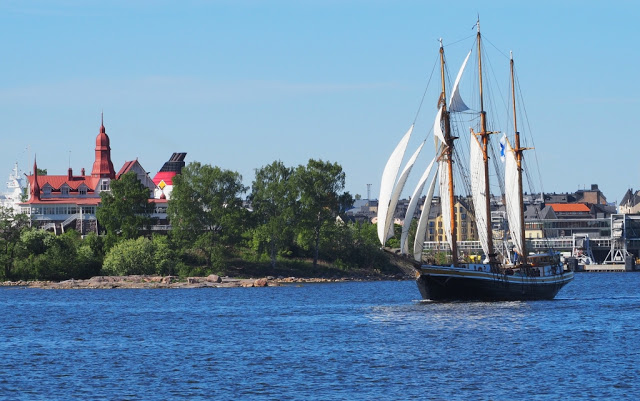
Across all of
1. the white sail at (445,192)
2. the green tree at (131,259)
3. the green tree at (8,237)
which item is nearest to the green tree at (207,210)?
the green tree at (131,259)

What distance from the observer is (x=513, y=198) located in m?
94.3

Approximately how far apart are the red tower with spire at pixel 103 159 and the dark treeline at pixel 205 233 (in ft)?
54.9

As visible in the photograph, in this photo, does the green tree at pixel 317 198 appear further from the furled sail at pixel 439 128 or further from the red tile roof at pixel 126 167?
the furled sail at pixel 439 128

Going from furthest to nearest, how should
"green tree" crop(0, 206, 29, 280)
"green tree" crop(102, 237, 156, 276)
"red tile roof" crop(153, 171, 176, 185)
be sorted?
"red tile roof" crop(153, 171, 176, 185), "green tree" crop(0, 206, 29, 280), "green tree" crop(102, 237, 156, 276)

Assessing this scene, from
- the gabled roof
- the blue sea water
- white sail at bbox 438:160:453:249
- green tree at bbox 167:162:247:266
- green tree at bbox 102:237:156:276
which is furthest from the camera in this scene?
the gabled roof

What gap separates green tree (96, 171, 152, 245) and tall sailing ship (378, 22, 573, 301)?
58.6 metres

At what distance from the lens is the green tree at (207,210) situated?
138m

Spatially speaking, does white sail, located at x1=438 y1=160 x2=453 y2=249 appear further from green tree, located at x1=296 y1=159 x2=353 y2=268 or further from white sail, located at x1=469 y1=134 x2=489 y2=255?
green tree, located at x1=296 y1=159 x2=353 y2=268

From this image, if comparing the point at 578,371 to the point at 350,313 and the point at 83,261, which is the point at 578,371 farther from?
the point at 83,261

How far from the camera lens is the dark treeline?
13050 cm

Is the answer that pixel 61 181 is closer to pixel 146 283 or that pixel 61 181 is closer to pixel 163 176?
pixel 163 176

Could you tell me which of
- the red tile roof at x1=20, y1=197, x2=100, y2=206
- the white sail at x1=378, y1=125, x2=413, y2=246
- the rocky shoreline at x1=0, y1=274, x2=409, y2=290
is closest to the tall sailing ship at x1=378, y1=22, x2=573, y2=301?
the white sail at x1=378, y1=125, x2=413, y2=246

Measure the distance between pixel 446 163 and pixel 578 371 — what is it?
3976 cm

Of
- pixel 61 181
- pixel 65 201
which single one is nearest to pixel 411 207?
pixel 65 201
